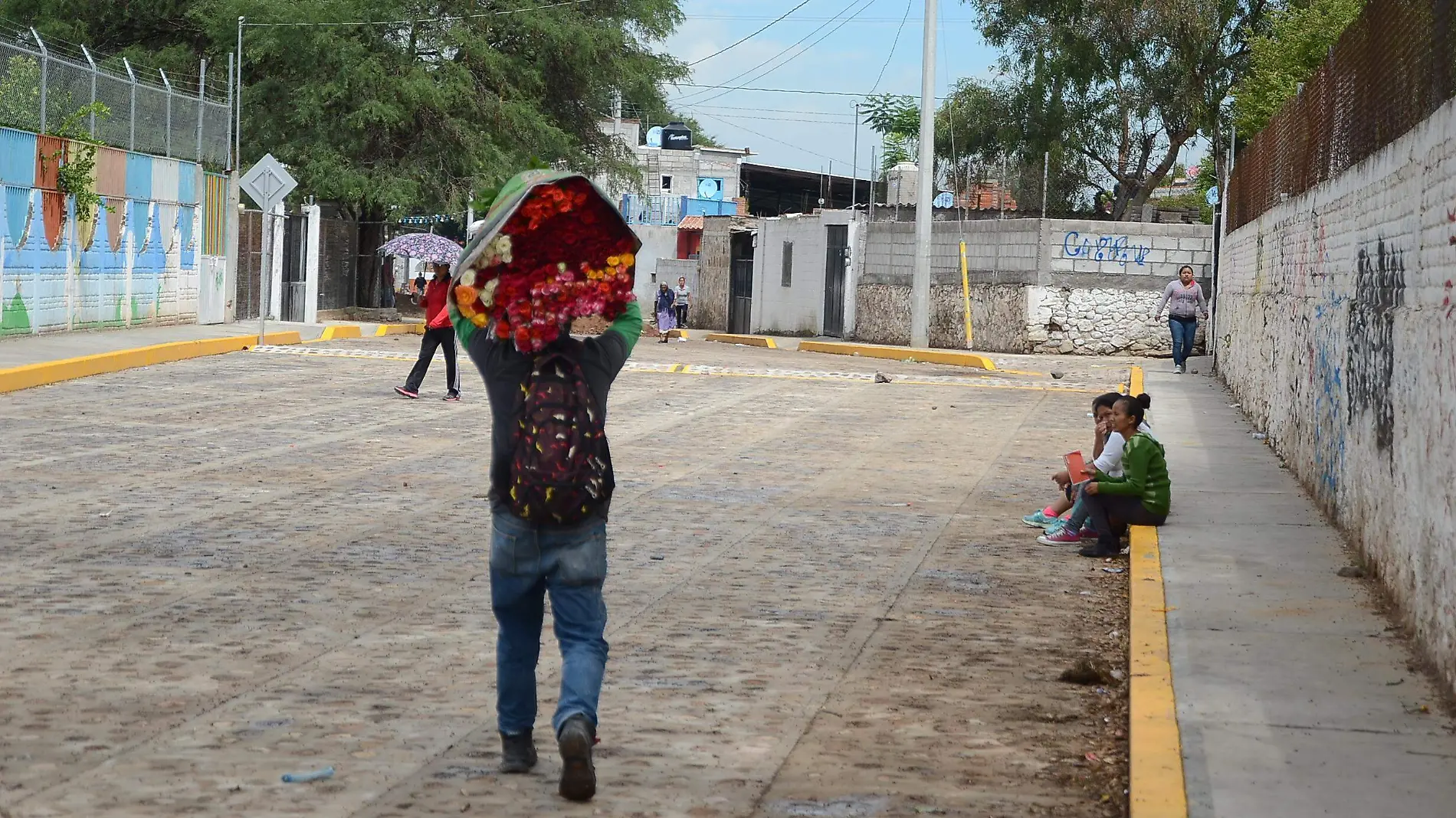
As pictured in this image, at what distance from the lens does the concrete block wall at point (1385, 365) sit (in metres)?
7.10

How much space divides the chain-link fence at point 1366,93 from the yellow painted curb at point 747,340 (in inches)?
806

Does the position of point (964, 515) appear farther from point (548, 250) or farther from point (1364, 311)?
point (548, 250)

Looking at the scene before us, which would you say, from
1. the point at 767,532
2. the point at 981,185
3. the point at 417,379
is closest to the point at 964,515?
the point at 767,532

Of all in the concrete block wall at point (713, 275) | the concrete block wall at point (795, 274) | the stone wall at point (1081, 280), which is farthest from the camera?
the concrete block wall at point (713, 275)

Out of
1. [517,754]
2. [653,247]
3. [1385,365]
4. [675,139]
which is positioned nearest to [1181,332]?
[1385,365]

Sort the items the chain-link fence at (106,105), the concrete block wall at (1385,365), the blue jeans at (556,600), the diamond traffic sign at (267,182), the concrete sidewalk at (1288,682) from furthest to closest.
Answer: the diamond traffic sign at (267,182) → the chain-link fence at (106,105) → the concrete block wall at (1385,365) → the concrete sidewalk at (1288,682) → the blue jeans at (556,600)

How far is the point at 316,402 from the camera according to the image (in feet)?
62.0

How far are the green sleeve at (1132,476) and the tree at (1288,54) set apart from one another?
85.6 feet

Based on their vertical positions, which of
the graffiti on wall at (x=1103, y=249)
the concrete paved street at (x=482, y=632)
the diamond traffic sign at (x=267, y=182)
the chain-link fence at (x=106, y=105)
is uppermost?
the chain-link fence at (x=106, y=105)

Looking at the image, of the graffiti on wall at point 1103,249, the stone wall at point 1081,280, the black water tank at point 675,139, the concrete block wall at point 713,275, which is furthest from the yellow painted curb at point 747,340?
the black water tank at point 675,139

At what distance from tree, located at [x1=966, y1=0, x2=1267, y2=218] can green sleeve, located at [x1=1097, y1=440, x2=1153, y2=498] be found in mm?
38201

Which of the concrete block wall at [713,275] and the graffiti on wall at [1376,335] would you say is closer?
the graffiti on wall at [1376,335]

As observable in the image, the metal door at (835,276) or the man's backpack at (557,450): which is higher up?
the metal door at (835,276)

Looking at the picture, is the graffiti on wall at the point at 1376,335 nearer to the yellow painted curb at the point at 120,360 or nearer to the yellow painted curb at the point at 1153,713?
the yellow painted curb at the point at 1153,713
